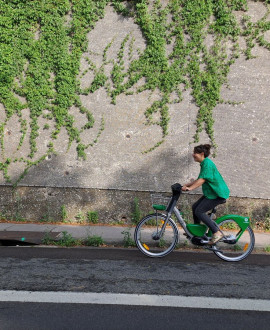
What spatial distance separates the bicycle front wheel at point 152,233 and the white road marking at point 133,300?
2.02 meters

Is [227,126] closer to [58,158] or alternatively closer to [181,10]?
[181,10]

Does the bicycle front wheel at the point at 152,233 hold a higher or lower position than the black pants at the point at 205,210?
lower

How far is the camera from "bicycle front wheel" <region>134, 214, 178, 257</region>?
6227 mm

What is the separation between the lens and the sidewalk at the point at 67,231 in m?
7.59

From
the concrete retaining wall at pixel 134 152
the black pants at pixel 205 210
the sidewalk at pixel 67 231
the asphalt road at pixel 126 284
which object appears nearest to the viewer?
the asphalt road at pixel 126 284

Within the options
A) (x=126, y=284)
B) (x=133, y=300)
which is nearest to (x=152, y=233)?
(x=126, y=284)

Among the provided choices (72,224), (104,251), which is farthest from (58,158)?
(104,251)

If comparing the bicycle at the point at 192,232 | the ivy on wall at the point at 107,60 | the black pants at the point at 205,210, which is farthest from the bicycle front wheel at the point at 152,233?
the ivy on wall at the point at 107,60

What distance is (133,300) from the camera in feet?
13.4

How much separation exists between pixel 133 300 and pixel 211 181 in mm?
2577

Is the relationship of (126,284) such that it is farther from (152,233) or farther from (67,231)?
(67,231)

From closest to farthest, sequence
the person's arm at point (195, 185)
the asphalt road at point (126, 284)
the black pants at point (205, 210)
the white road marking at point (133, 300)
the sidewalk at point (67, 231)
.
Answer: the asphalt road at point (126, 284) → the white road marking at point (133, 300) → the person's arm at point (195, 185) → the black pants at point (205, 210) → the sidewalk at point (67, 231)

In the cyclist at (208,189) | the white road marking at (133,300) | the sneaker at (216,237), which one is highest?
the cyclist at (208,189)

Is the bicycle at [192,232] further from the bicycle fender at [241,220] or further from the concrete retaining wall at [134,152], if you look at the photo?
the concrete retaining wall at [134,152]
